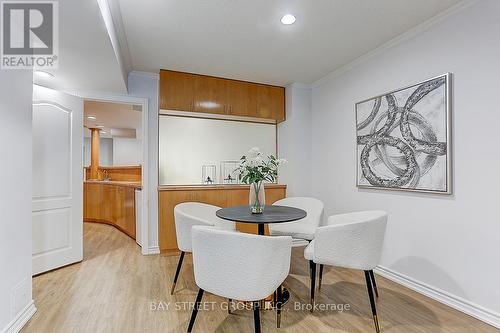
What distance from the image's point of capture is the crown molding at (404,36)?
2.15 meters

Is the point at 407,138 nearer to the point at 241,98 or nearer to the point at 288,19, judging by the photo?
the point at 288,19

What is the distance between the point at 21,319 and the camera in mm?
1903

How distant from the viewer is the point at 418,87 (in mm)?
2453

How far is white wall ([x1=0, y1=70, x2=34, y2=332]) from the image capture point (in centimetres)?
173

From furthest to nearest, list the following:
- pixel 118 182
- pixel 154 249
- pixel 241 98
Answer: pixel 118 182
pixel 241 98
pixel 154 249

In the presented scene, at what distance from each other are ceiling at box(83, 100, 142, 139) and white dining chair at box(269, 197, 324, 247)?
2596 millimetres

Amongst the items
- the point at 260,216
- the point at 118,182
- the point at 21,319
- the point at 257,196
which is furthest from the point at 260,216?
the point at 118,182

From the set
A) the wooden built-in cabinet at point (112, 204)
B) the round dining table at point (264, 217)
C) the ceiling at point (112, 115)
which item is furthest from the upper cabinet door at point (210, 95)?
the round dining table at point (264, 217)

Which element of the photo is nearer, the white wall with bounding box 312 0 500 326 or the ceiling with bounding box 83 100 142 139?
the white wall with bounding box 312 0 500 326

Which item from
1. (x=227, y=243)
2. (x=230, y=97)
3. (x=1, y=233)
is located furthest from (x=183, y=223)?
(x=230, y=97)

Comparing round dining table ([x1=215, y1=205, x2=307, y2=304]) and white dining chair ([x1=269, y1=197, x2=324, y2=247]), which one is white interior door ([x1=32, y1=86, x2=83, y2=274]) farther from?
white dining chair ([x1=269, y1=197, x2=324, y2=247])

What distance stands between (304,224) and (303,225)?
0.04 meters

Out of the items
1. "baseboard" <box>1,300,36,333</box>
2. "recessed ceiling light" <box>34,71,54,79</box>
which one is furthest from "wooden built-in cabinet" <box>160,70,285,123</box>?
"baseboard" <box>1,300,36,333</box>

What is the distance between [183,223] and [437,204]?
2.27 meters
